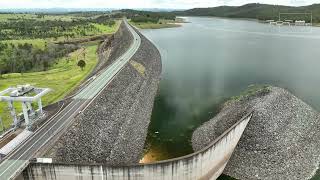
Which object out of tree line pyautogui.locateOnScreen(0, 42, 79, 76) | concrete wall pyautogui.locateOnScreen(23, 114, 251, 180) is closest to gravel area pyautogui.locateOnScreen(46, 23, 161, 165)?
concrete wall pyautogui.locateOnScreen(23, 114, 251, 180)

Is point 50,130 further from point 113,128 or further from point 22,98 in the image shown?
point 113,128

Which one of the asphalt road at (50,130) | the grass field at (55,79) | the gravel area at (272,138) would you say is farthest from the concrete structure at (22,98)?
the gravel area at (272,138)

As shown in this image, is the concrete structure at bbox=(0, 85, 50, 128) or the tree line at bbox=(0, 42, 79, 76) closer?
the concrete structure at bbox=(0, 85, 50, 128)

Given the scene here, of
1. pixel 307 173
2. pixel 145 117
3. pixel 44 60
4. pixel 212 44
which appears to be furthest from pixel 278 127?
pixel 212 44

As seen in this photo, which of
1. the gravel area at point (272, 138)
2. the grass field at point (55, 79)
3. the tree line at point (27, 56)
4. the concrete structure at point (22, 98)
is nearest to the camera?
Answer: the gravel area at point (272, 138)

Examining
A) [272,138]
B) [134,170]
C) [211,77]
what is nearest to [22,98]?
[134,170]

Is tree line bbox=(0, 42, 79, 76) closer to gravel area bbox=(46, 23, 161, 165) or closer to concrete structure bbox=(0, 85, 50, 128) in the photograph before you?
Answer: gravel area bbox=(46, 23, 161, 165)

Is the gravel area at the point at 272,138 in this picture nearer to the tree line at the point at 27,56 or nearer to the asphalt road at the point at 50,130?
the asphalt road at the point at 50,130
